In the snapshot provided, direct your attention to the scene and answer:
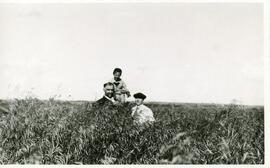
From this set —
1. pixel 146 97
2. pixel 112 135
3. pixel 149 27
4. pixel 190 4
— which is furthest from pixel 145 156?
pixel 190 4

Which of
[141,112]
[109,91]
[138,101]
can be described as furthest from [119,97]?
[141,112]

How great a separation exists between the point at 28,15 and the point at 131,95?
2.39 metres

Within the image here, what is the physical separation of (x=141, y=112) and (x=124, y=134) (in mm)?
554

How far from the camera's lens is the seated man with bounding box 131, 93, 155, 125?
24.0 feet

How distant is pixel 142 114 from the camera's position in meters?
7.41

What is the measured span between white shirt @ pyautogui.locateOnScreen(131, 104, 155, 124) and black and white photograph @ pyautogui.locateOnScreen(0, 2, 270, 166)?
2 centimetres

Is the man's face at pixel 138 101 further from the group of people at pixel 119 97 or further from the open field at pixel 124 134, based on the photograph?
the open field at pixel 124 134

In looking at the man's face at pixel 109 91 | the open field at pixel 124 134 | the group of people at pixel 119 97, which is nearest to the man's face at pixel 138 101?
the group of people at pixel 119 97

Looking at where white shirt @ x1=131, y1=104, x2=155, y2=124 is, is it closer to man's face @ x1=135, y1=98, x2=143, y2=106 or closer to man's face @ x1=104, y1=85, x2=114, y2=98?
man's face @ x1=135, y1=98, x2=143, y2=106

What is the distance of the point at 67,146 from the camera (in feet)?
23.0

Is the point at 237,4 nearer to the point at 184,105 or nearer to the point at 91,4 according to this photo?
the point at 184,105

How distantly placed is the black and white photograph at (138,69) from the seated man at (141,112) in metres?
0.02

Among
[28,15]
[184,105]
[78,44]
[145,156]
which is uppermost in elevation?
[28,15]

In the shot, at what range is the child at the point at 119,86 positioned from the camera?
7613 mm
